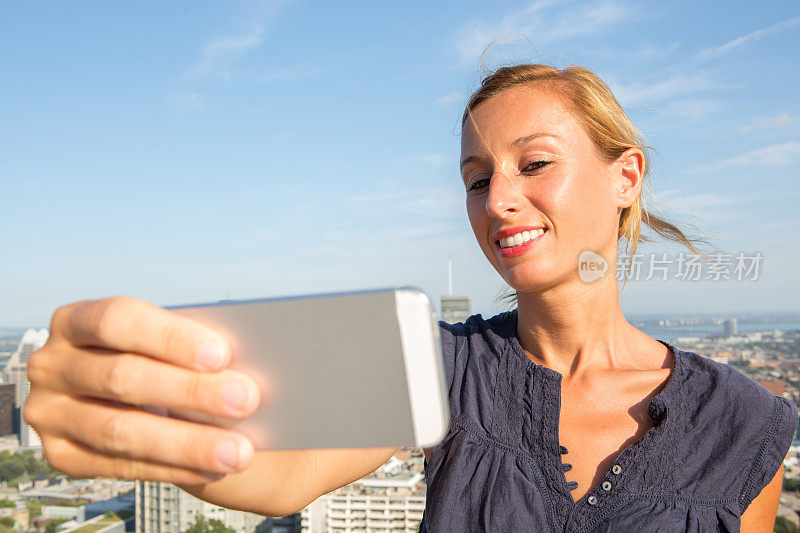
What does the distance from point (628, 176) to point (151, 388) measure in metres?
1.71

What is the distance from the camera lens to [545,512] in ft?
5.10

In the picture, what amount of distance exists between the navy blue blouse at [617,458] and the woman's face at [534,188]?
1.20ft

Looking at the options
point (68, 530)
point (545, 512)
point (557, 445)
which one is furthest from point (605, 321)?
point (68, 530)

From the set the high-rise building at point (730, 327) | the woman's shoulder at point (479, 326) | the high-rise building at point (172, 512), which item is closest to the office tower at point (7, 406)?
the high-rise building at point (172, 512)

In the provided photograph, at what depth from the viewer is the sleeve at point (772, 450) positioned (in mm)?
1596

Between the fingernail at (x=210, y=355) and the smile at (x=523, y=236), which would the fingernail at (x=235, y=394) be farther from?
the smile at (x=523, y=236)

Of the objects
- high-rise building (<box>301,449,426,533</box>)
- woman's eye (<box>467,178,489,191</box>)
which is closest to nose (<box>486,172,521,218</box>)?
woman's eye (<box>467,178,489,191</box>)

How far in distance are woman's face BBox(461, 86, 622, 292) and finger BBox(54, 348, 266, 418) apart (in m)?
1.08

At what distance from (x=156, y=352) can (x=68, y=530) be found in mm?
19973

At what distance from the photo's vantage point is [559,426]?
5.72 ft

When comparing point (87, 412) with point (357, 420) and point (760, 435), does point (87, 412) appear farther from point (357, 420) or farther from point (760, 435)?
point (760, 435)

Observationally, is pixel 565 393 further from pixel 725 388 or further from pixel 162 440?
pixel 162 440

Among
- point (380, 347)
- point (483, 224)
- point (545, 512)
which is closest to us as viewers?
point (380, 347)

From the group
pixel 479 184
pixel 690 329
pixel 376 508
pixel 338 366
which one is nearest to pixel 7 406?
pixel 376 508
